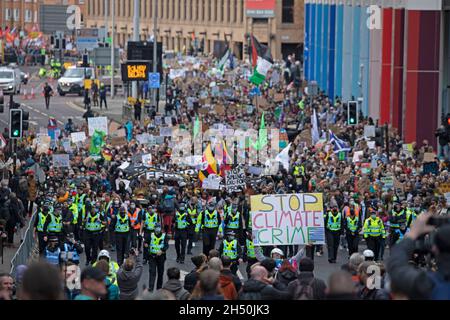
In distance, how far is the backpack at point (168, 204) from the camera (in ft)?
90.1

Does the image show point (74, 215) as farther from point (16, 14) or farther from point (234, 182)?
point (16, 14)

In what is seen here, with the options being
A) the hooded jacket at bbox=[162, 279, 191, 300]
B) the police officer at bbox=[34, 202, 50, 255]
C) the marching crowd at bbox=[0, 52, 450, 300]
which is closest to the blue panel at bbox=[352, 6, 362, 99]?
the marching crowd at bbox=[0, 52, 450, 300]

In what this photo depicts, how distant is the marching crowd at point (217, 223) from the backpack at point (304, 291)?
0.02m

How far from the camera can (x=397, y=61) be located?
161ft

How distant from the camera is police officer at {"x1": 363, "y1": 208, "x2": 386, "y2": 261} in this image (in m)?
25.2

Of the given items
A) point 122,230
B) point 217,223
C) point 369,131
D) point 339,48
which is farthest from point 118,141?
point 339,48

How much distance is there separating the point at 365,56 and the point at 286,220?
114 ft

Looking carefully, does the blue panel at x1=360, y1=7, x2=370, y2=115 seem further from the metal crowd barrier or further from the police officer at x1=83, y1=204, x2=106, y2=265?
the police officer at x1=83, y1=204, x2=106, y2=265

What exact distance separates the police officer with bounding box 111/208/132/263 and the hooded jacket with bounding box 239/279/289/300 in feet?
39.9

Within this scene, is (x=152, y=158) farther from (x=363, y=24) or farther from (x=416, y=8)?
(x=363, y=24)

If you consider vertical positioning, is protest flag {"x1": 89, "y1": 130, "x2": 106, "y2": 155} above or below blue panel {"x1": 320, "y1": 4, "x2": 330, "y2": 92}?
below

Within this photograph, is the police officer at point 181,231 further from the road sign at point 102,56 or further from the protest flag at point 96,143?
the road sign at point 102,56

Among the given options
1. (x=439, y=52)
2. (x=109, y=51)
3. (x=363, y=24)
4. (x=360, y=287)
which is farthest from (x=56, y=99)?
(x=360, y=287)
